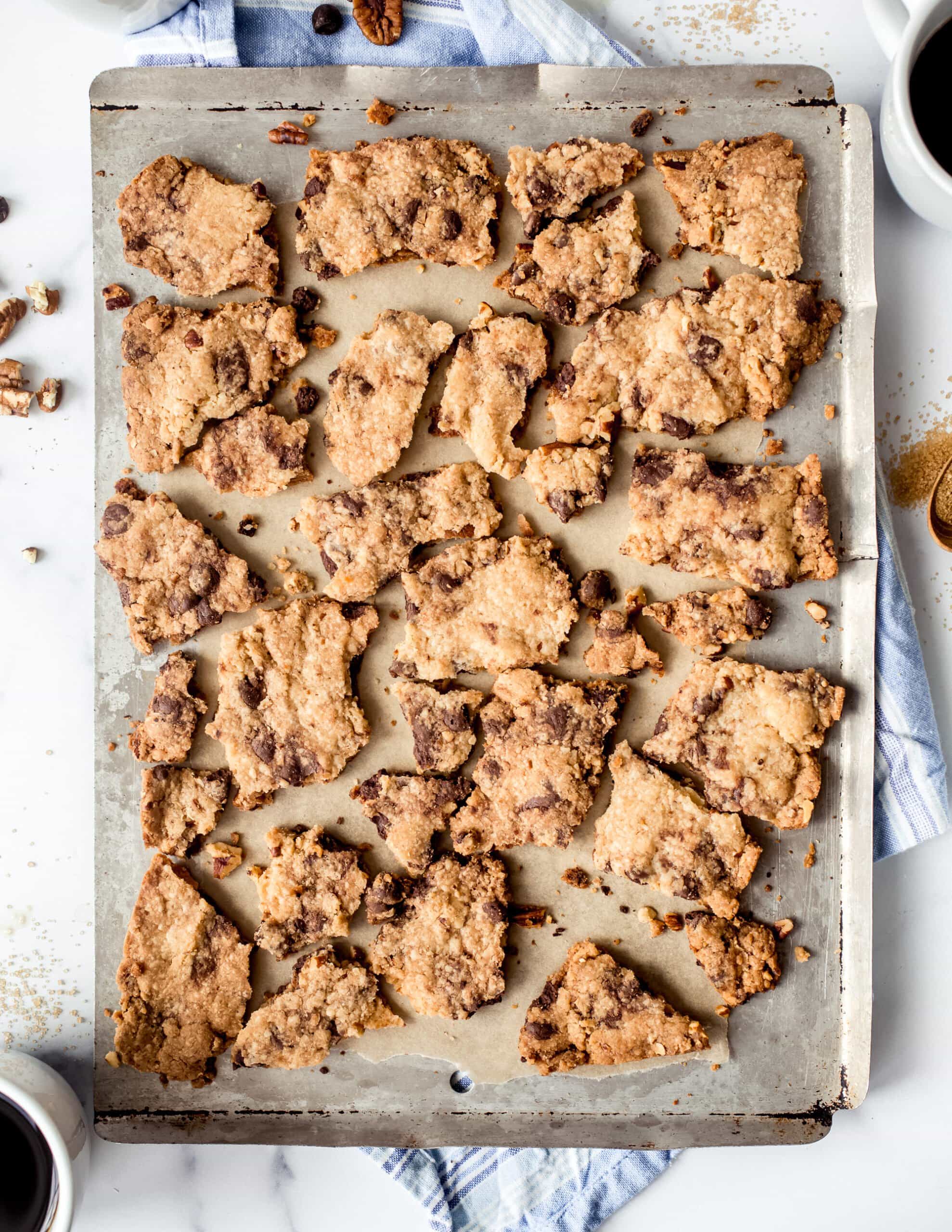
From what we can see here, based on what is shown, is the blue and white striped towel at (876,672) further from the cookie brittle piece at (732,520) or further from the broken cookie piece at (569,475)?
the broken cookie piece at (569,475)

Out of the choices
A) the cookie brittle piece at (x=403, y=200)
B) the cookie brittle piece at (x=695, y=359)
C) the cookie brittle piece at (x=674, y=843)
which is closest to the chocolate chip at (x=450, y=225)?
the cookie brittle piece at (x=403, y=200)

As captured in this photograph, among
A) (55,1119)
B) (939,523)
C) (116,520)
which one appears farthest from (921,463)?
(55,1119)

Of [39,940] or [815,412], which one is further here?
[39,940]

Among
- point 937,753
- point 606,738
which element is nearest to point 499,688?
point 606,738

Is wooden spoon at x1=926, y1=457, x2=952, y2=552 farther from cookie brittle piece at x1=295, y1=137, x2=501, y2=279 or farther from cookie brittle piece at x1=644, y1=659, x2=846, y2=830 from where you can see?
cookie brittle piece at x1=295, y1=137, x2=501, y2=279

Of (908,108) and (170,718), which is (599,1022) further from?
(908,108)

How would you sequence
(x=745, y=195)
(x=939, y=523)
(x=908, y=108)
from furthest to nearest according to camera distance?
1. (x=939, y=523)
2. (x=745, y=195)
3. (x=908, y=108)

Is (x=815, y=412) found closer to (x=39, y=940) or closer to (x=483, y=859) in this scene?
(x=483, y=859)

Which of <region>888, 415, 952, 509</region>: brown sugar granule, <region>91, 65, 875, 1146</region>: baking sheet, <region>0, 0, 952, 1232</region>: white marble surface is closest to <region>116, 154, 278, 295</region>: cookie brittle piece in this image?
<region>91, 65, 875, 1146</region>: baking sheet
